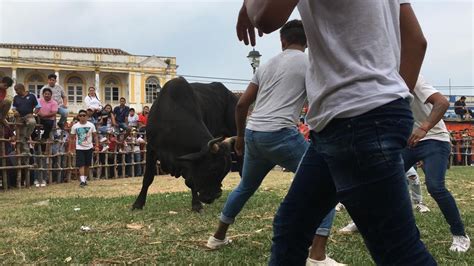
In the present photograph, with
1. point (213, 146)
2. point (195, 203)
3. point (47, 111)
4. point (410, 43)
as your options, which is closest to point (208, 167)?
point (213, 146)

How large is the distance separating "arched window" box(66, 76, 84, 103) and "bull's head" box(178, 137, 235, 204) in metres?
45.8

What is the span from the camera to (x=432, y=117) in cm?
419

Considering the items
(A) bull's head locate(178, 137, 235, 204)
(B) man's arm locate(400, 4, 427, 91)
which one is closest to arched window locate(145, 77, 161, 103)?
(A) bull's head locate(178, 137, 235, 204)

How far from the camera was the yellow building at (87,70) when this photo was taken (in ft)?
157

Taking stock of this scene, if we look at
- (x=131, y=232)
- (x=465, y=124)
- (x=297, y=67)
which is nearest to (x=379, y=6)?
(x=297, y=67)

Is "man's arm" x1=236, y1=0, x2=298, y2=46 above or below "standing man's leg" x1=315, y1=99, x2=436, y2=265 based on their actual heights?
above

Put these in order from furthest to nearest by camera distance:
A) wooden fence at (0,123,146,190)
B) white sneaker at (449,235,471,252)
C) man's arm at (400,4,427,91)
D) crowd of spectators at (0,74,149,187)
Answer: crowd of spectators at (0,74,149,187) < wooden fence at (0,123,146,190) < white sneaker at (449,235,471,252) < man's arm at (400,4,427,91)

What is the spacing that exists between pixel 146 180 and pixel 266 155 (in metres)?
3.98

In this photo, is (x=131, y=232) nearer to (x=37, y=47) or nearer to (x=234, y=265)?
(x=234, y=265)

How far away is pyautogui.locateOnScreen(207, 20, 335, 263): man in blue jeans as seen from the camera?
3.84 m

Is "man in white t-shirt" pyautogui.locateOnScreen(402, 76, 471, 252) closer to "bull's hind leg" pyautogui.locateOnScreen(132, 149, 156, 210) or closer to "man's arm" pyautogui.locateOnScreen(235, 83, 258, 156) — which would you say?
"man's arm" pyautogui.locateOnScreen(235, 83, 258, 156)

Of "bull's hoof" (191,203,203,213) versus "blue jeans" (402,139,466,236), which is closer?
"blue jeans" (402,139,466,236)

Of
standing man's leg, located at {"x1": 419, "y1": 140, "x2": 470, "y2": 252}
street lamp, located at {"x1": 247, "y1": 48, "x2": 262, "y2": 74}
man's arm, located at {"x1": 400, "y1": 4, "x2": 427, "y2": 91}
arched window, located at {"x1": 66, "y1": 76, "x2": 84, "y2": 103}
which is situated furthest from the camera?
arched window, located at {"x1": 66, "y1": 76, "x2": 84, "y2": 103}

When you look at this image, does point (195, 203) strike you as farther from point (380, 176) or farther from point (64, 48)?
point (64, 48)
